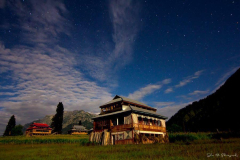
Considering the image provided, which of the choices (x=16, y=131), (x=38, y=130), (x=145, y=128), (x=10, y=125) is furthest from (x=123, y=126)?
(x=16, y=131)

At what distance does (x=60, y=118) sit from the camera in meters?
75.8

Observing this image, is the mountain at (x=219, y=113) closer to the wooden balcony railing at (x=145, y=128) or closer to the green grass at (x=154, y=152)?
the wooden balcony railing at (x=145, y=128)

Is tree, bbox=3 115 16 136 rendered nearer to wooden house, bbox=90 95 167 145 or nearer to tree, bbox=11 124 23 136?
tree, bbox=11 124 23 136

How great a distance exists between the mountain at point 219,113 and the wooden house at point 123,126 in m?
31.1

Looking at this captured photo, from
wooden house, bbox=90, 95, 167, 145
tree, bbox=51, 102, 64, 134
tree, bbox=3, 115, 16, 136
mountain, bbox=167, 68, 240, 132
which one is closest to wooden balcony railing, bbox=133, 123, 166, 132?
wooden house, bbox=90, 95, 167, 145

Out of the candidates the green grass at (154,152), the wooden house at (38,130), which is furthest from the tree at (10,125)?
the green grass at (154,152)

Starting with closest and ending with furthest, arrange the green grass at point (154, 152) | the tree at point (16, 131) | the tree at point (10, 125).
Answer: the green grass at point (154, 152) < the tree at point (10, 125) < the tree at point (16, 131)

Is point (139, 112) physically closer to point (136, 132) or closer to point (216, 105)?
point (136, 132)

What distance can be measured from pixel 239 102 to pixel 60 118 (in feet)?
261

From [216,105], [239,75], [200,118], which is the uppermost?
[239,75]

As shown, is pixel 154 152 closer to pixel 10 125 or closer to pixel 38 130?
pixel 38 130

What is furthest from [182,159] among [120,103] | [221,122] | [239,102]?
[239,102]

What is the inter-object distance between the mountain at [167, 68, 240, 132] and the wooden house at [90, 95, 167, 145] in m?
31.1

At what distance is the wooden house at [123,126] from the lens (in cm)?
2842
